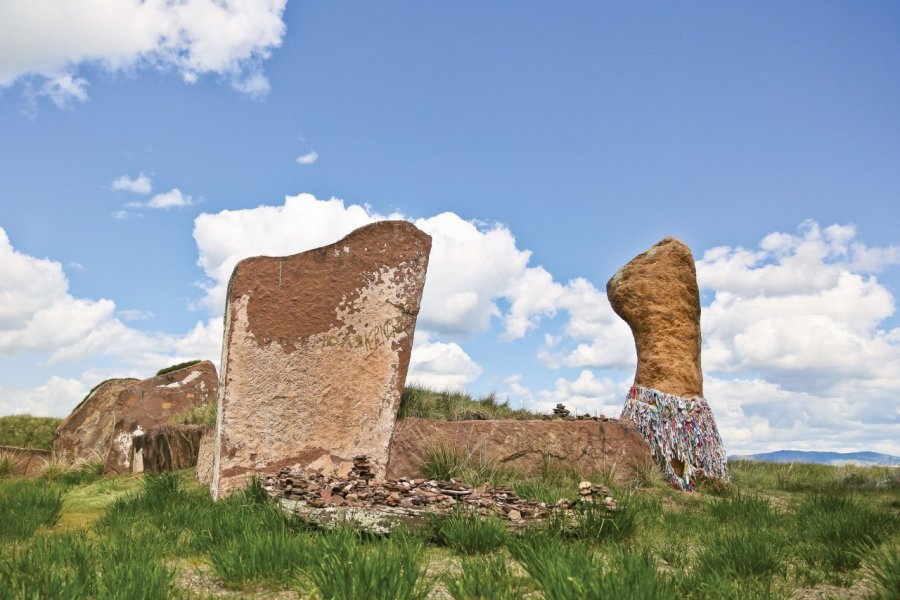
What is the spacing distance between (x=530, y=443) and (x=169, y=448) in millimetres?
4916

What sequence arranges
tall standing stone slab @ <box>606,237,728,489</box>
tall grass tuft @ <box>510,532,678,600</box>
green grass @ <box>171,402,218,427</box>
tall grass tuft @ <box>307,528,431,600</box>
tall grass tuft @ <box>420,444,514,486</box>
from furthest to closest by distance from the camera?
green grass @ <box>171,402,218,427</box>
tall standing stone slab @ <box>606,237,728,489</box>
tall grass tuft @ <box>420,444,514,486</box>
tall grass tuft @ <box>307,528,431,600</box>
tall grass tuft @ <box>510,532,678,600</box>

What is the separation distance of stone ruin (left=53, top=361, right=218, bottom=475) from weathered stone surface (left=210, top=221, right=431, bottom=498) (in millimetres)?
3962

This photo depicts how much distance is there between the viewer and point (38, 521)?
5.70 metres

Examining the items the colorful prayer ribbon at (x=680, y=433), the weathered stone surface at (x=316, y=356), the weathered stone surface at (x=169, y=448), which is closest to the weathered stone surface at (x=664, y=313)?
the colorful prayer ribbon at (x=680, y=433)

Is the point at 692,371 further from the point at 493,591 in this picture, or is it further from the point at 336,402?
the point at 493,591

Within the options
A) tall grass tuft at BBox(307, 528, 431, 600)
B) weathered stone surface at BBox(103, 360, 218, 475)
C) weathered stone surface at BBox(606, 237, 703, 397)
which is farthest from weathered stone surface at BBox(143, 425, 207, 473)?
tall grass tuft at BBox(307, 528, 431, 600)

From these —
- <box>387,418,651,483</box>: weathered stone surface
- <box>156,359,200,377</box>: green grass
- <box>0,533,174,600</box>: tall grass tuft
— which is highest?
<box>156,359,200,377</box>: green grass

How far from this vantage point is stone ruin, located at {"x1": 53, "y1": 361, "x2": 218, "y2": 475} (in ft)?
35.1

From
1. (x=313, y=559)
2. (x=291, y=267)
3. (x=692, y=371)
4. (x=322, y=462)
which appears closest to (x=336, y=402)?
(x=322, y=462)

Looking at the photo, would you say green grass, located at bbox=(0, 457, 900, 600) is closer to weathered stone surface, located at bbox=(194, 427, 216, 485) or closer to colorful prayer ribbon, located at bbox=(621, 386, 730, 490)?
weathered stone surface, located at bbox=(194, 427, 216, 485)

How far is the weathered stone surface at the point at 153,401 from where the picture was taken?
34.5 ft

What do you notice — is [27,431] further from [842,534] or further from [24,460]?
[842,534]

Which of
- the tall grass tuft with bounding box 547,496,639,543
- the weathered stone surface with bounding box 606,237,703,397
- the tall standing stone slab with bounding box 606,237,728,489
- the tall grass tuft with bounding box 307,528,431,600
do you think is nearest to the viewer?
the tall grass tuft with bounding box 307,528,431,600

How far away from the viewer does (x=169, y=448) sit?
31.8ft
